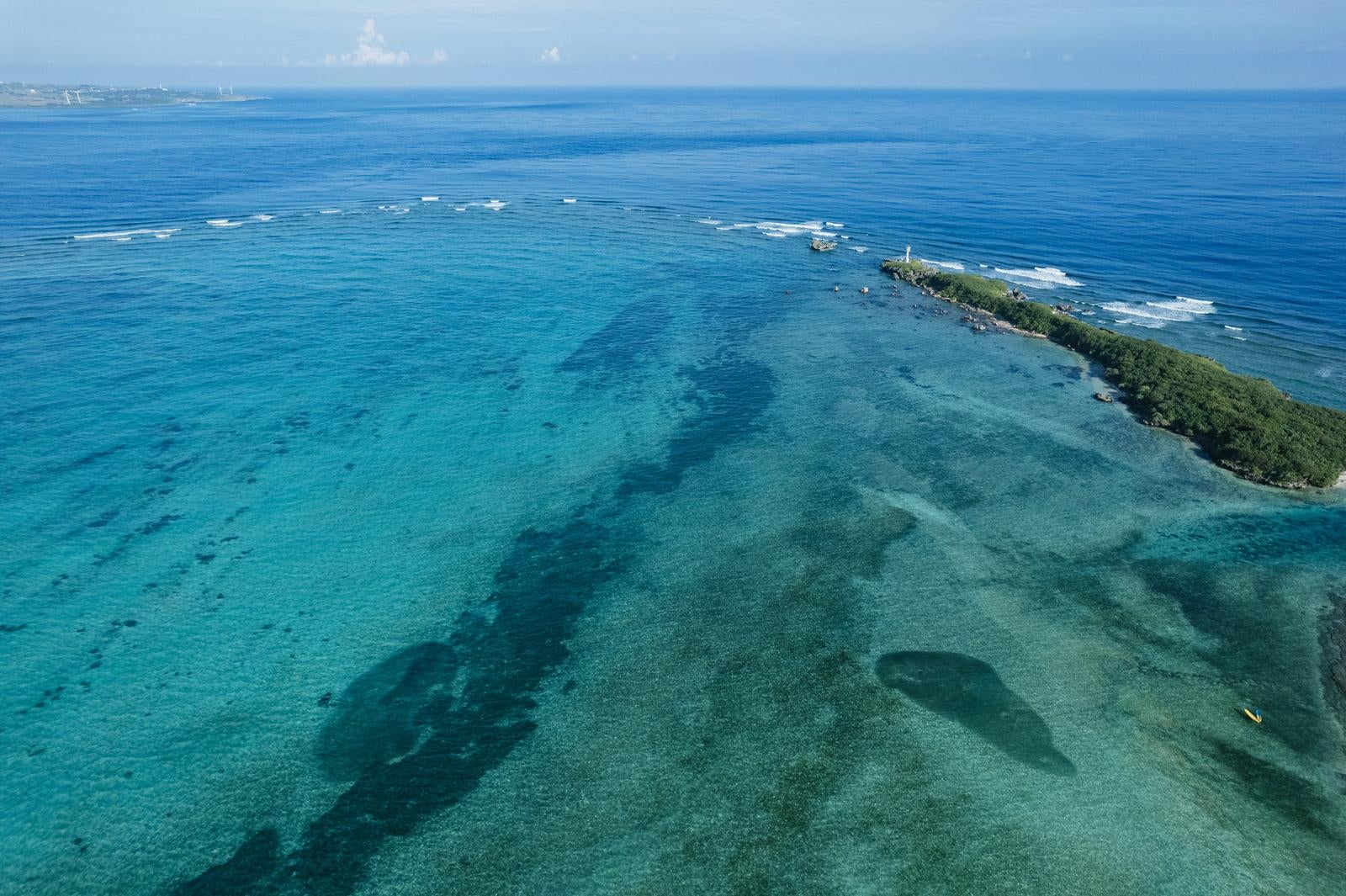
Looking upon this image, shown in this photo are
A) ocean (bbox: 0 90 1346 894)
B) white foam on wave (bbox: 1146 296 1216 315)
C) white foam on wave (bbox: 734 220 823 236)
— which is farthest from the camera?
white foam on wave (bbox: 734 220 823 236)

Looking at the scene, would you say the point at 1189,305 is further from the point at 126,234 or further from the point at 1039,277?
the point at 126,234

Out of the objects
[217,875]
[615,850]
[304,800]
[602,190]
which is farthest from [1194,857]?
[602,190]

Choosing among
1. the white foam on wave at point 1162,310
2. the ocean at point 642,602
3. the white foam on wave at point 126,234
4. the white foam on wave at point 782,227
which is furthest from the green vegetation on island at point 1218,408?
the white foam on wave at point 126,234

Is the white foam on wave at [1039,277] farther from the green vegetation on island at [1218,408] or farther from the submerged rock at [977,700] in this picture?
the submerged rock at [977,700]

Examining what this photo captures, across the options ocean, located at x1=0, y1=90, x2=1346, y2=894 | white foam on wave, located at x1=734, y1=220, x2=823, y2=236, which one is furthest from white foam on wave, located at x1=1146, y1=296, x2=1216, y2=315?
white foam on wave, located at x1=734, y1=220, x2=823, y2=236

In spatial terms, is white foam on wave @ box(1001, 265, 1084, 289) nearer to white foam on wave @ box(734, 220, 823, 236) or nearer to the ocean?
the ocean

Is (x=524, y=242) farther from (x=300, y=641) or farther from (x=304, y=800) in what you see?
(x=304, y=800)

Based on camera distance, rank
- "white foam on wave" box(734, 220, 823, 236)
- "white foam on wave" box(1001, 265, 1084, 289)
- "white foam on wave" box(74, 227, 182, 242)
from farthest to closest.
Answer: "white foam on wave" box(734, 220, 823, 236) → "white foam on wave" box(74, 227, 182, 242) → "white foam on wave" box(1001, 265, 1084, 289)

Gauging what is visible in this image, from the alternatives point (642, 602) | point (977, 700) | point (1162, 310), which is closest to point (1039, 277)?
point (1162, 310)

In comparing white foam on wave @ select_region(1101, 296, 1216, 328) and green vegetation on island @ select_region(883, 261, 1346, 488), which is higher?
white foam on wave @ select_region(1101, 296, 1216, 328)
